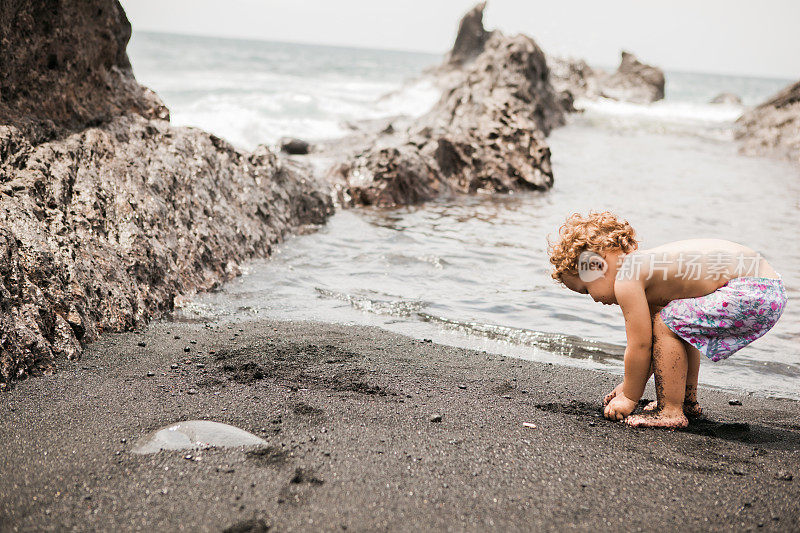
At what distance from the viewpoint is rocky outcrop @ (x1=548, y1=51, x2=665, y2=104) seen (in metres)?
35.9

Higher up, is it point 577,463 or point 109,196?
point 109,196

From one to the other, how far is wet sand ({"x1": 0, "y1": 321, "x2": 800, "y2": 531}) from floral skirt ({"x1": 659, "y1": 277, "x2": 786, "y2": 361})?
1.43 ft

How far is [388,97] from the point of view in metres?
30.9

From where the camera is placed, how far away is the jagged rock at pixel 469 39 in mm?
37750

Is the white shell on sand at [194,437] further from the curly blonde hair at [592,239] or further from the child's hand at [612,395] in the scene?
the child's hand at [612,395]

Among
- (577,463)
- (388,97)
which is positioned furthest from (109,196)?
(388,97)

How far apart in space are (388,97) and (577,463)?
29837 millimetres

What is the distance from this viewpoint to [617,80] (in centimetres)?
3909

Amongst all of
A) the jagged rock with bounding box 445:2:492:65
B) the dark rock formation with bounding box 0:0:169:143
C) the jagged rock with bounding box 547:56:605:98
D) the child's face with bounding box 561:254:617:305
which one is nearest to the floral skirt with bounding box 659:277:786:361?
the child's face with bounding box 561:254:617:305

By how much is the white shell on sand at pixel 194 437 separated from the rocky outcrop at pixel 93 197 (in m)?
0.90

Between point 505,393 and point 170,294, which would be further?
point 170,294

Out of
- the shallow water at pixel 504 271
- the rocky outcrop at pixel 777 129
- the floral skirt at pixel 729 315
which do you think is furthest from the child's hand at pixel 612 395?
the rocky outcrop at pixel 777 129

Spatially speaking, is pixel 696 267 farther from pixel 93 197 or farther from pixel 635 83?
pixel 635 83

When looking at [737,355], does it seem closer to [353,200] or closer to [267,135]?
[353,200]
